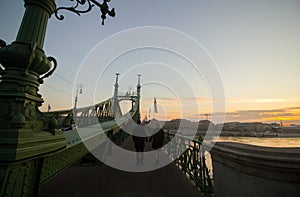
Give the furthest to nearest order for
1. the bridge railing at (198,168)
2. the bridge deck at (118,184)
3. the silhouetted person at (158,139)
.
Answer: the silhouetted person at (158,139)
the bridge deck at (118,184)
the bridge railing at (198,168)

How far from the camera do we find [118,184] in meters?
4.24

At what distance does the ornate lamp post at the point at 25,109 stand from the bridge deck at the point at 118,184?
8.79 feet

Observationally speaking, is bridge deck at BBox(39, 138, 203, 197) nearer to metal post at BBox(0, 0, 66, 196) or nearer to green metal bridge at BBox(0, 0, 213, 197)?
green metal bridge at BBox(0, 0, 213, 197)

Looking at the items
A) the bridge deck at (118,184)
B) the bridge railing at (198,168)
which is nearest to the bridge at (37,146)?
the bridge railing at (198,168)

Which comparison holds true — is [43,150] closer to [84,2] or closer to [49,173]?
[49,173]

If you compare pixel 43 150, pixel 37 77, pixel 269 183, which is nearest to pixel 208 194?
pixel 269 183

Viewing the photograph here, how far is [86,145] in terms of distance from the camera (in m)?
3.10

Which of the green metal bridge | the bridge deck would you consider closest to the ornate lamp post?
the green metal bridge

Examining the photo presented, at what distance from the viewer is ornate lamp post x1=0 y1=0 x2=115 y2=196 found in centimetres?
109

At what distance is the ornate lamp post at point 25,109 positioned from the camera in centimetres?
109

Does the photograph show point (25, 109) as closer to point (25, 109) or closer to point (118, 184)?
point (25, 109)

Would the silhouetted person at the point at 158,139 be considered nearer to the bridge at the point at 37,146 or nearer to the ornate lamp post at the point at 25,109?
the bridge at the point at 37,146

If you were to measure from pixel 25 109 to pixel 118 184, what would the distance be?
11.8ft

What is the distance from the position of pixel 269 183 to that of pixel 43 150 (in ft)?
7.14
